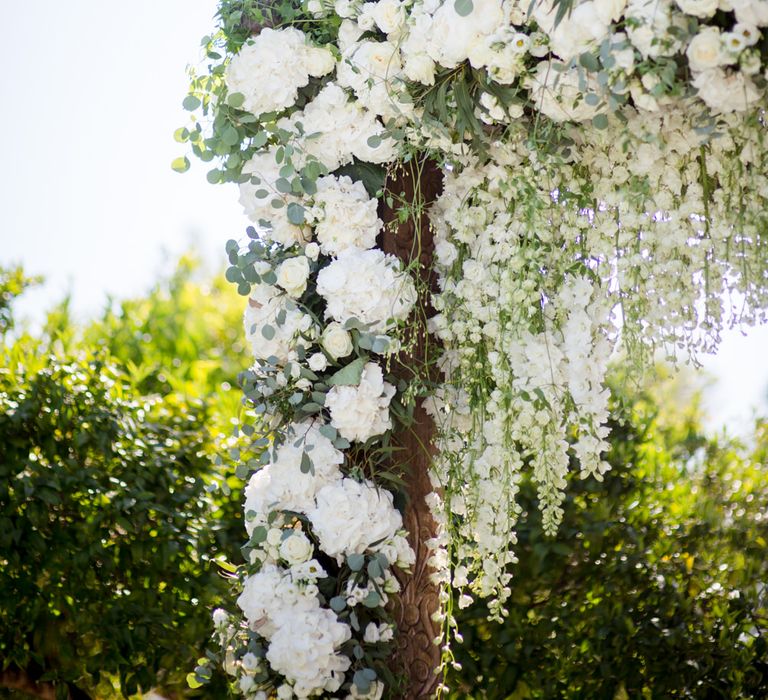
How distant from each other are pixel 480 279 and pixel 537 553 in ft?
4.72

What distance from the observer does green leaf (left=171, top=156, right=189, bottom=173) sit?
1.93m

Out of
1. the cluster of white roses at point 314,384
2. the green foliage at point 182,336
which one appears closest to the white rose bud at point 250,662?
the cluster of white roses at point 314,384

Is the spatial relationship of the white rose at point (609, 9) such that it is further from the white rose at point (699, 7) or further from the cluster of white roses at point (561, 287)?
the cluster of white roses at point (561, 287)

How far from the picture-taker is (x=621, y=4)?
1397mm

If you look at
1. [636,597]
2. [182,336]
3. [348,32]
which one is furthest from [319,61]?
[182,336]

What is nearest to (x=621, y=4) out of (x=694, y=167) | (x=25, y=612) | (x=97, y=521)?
(x=694, y=167)

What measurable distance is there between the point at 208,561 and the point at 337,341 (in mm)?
1413

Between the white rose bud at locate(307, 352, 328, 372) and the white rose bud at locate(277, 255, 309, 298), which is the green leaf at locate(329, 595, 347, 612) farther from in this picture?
the white rose bud at locate(277, 255, 309, 298)

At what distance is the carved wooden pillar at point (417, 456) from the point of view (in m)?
1.86

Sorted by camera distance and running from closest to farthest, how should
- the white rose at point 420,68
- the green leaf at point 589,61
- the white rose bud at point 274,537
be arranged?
1. the green leaf at point 589,61
2. the white rose at point 420,68
3. the white rose bud at point 274,537

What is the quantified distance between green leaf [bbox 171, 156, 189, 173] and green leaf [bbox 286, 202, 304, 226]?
0.30m

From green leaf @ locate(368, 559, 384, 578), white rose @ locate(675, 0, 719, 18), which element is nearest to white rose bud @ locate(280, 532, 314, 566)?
green leaf @ locate(368, 559, 384, 578)

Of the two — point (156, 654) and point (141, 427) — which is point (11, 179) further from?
point (156, 654)

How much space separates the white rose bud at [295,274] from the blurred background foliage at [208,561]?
40.0 inches
